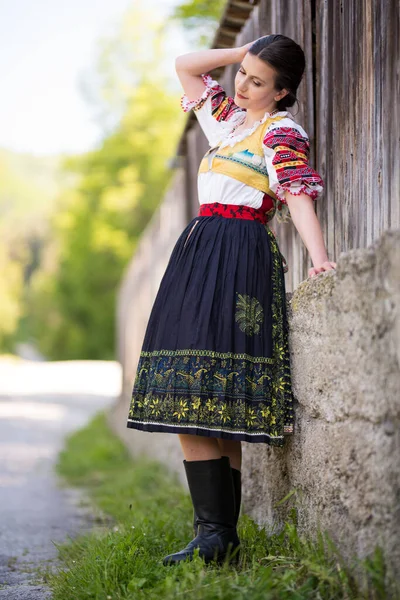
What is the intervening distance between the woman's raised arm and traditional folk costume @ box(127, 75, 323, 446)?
15.7 inches

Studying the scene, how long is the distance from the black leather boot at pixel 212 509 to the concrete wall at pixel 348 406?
0.84ft

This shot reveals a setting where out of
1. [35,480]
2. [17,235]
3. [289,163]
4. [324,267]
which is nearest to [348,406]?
[324,267]

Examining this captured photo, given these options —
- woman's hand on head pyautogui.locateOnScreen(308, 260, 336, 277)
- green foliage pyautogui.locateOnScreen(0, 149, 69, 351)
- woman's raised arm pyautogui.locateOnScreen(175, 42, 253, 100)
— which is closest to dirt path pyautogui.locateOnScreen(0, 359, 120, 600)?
woman's hand on head pyautogui.locateOnScreen(308, 260, 336, 277)

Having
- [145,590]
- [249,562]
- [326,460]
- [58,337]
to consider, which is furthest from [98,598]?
[58,337]

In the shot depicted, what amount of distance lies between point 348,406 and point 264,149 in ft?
3.35

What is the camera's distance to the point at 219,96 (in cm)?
323

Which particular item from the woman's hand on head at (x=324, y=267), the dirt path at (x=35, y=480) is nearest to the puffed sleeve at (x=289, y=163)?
the woman's hand on head at (x=324, y=267)

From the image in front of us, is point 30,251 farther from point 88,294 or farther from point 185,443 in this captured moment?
point 185,443

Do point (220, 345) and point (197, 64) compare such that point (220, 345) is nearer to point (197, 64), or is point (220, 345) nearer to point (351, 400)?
point (351, 400)

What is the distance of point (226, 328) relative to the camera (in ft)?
8.98

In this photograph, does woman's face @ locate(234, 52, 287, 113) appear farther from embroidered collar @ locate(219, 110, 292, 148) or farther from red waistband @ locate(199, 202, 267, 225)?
red waistband @ locate(199, 202, 267, 225)

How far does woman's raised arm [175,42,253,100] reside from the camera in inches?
127

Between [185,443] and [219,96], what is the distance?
4.60ft

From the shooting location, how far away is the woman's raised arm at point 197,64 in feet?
10.6
